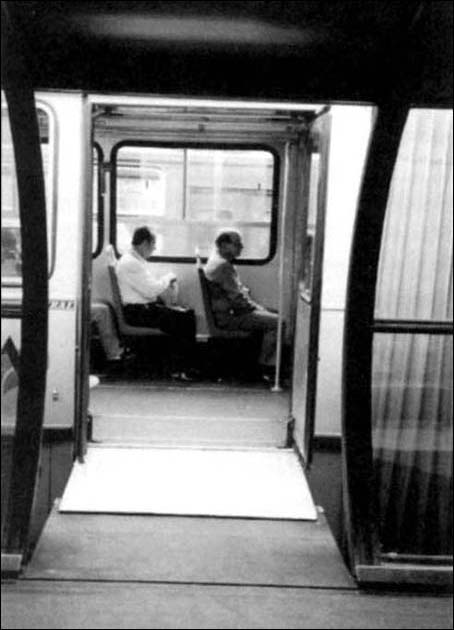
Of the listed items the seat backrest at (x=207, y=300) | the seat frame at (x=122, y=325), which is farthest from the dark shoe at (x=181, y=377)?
the seat backrest at (x=207, y=300)

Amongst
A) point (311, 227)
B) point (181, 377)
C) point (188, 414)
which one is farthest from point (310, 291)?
point (181, 377)

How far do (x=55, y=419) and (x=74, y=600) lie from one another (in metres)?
2.70

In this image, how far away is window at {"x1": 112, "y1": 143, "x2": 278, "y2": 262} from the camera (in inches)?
367

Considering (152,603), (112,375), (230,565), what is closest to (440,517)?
(230,565)

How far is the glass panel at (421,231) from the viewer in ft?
13.9

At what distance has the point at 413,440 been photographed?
4.39 meters

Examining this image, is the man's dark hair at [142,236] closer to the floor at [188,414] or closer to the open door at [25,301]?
the floor at [188,414]

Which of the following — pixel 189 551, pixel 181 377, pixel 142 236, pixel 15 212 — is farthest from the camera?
pixel 181 377

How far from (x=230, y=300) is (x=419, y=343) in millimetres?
4463

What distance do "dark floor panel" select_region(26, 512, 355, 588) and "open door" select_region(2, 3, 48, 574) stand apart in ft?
0.89

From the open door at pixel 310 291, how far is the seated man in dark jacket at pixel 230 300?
74.8 inches

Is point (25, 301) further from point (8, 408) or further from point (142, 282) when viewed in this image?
point (142, 282)

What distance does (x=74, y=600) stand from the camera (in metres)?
3.83

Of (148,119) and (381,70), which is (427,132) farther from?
(148,119)
